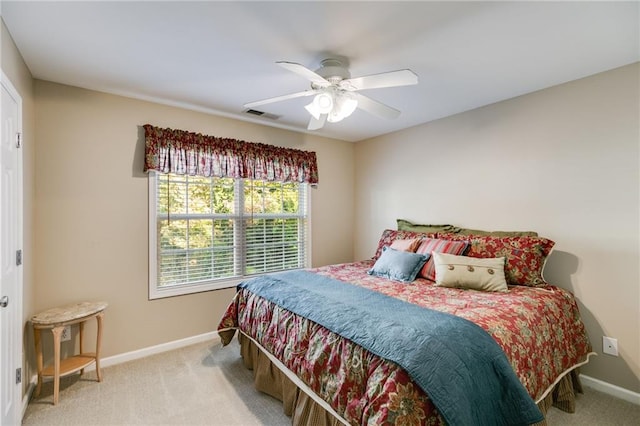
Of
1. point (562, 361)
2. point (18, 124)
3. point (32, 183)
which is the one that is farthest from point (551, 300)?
point (32, 183)

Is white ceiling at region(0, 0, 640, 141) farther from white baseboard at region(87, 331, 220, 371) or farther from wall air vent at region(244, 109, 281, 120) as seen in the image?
white baseboard at region(87, 331, 220, 371)

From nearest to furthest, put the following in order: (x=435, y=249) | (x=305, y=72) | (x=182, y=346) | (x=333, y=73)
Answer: (x=305, y=72)
(x=333, y=73)
(x=435, y=249)
(x=182, y=346)

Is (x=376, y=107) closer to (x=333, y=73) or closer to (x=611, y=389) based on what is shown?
(x=333, y=73)

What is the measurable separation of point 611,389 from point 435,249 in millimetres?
1581

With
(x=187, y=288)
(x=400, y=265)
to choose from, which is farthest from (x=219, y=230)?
(x=400, y=265)

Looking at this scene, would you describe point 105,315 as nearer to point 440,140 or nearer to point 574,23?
point 440,140

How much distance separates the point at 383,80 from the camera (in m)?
1.89

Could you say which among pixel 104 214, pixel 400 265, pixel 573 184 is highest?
pixel 573 184

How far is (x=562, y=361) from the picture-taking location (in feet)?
6.66

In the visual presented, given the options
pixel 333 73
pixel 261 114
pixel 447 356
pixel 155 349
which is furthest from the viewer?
pixel 261 114

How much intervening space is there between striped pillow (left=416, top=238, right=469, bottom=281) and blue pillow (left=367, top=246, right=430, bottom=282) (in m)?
0.05

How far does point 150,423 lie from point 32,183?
2.00 m

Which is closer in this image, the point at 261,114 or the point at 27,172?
the point at 27,172

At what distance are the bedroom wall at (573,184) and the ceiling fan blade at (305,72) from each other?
1.92m
